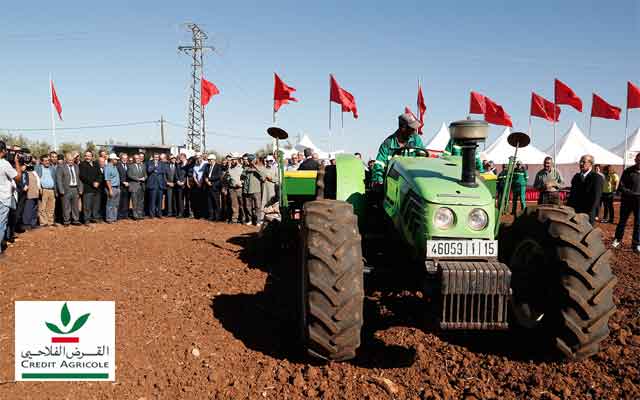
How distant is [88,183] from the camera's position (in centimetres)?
1164

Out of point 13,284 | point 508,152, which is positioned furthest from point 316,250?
point 508,152

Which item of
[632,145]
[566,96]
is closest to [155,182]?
[566,96]

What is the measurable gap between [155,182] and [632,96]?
17.3m

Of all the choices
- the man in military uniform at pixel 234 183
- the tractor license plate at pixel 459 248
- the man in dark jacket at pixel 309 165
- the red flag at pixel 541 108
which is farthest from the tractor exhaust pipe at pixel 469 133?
the red flag at pixel 541 108

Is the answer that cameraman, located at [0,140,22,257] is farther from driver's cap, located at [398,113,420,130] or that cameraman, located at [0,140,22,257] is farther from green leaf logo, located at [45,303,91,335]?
driver's cap, located at [398,113,420,130]

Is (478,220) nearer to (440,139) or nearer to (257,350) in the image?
(257,350)

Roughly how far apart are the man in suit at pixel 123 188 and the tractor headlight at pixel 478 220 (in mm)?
10988

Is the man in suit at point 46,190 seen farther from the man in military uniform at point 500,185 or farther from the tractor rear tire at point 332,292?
the man in military uniform at point 500,185

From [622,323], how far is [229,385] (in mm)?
4101

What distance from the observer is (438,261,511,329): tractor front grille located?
3348 millimetres

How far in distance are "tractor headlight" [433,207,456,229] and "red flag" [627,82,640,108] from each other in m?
17.2

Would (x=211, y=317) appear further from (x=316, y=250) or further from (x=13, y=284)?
(x=13, y=284)

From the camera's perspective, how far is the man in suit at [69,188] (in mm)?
11156

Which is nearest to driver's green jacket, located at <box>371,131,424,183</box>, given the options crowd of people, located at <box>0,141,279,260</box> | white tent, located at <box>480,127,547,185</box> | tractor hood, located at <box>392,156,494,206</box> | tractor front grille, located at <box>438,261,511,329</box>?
tractor hood, located at <box>392,156,494,206</box>
